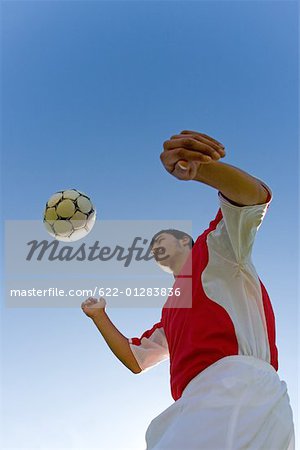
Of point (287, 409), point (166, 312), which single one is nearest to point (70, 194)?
point (166, 312)

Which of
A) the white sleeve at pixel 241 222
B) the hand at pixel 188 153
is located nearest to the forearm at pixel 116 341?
the white sleeve at pixel 241 222

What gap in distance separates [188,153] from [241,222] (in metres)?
1.16

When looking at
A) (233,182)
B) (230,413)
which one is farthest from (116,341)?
(233,182)

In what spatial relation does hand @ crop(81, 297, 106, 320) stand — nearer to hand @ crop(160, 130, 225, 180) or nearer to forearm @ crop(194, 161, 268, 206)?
forearm @ crop(194, 161, 268, 206)

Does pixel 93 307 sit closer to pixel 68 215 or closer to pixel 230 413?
pixel 68 215

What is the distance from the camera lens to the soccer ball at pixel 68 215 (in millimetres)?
6492

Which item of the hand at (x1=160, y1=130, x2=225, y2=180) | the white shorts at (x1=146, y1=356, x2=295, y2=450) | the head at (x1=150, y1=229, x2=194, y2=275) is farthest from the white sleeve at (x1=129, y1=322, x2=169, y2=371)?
the hand at (x1=160, y1=130, x2=225, y2=180)

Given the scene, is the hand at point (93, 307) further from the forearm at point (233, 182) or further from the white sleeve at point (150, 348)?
the forearm at point (233, 182)

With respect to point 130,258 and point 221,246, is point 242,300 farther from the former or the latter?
point 130,258

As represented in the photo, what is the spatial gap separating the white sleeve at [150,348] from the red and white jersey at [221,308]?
85cm

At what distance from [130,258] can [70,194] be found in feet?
3.17

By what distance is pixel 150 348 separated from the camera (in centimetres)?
571

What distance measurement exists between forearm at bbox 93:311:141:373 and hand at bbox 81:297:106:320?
0.04 m

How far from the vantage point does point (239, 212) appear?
3.96 m
